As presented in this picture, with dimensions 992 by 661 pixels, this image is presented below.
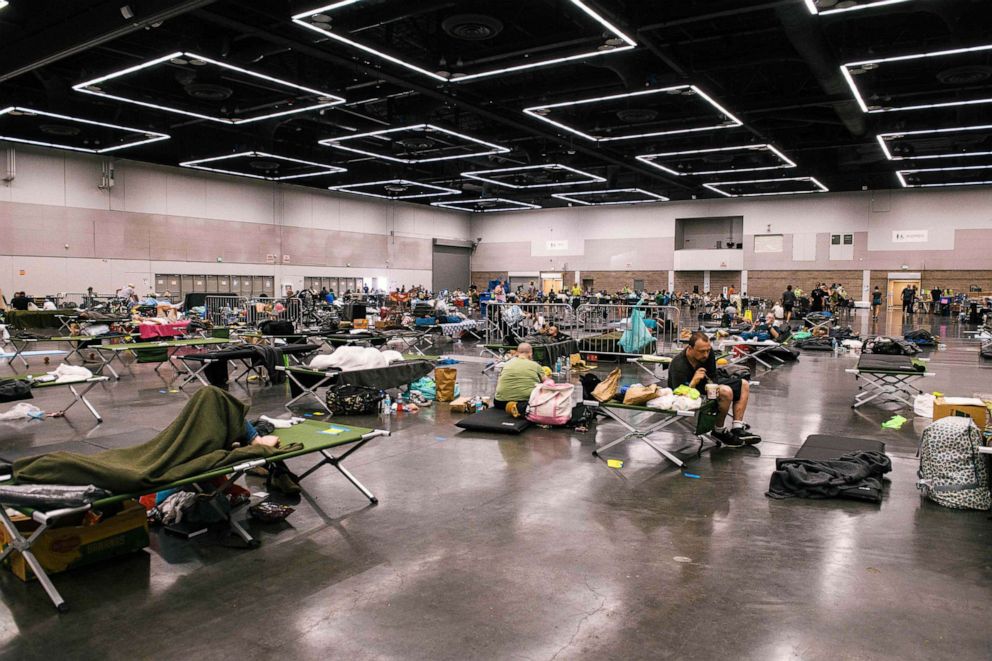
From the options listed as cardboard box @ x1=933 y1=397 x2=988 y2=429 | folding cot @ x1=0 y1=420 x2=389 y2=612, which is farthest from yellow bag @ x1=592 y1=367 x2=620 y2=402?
cardboard box @ x1=933 y1=397 x2=988 y2=429

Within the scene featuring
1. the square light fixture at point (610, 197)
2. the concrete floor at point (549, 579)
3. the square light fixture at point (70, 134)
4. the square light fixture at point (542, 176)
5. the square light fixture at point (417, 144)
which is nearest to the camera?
the concrete floor at point (549, 579)

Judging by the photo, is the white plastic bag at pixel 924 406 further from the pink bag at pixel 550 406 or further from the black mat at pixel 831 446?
the pink bag at pixel 550 406

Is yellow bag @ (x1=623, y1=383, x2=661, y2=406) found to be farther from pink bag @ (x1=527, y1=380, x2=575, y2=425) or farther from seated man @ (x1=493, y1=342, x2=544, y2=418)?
seated man @ (x1=493, y1=342, x2=544, y2=418)

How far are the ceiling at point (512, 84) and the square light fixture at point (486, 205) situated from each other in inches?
272

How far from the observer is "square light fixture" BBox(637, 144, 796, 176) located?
22.2 meters

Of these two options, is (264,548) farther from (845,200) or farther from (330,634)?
(845,200)

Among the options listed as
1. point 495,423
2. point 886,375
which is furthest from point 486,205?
point 495,423

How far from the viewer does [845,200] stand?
31.2m

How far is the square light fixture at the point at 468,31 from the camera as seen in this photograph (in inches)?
373

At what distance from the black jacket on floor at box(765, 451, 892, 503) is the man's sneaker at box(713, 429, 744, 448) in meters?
1.13

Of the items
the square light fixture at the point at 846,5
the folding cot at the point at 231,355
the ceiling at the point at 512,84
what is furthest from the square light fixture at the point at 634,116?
the folding cot at the point at 231,355

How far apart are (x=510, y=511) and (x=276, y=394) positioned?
6.11 m

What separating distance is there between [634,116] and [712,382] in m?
11.5

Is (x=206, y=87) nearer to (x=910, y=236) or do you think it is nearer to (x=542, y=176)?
(x=542, y=176)
